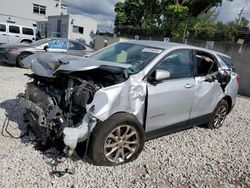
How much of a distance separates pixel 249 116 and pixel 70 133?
5.66 m

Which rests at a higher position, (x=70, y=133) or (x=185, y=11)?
(x=185, y=11)

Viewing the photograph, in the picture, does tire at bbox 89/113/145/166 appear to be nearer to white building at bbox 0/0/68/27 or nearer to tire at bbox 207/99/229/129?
tire at bbox 207/99/229/129

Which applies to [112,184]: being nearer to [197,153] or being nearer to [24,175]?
[24,175]

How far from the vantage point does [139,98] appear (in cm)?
328

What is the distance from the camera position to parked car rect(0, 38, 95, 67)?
930cm

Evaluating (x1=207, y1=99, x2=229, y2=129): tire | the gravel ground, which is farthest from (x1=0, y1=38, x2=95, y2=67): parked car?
(x1=207, y1=99, x2=229, y2=129): tire

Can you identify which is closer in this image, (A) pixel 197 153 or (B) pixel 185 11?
(A) pixel 197 153

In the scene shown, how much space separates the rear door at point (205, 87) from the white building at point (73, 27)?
22.8 meters

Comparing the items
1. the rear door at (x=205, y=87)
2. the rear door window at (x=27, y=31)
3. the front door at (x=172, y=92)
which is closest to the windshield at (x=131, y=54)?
the front door at (x=172, y=92)

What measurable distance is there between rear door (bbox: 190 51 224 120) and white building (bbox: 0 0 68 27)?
3374 centimetres

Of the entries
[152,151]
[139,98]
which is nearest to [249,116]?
[152,151]

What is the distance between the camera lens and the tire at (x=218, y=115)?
16.0 ft

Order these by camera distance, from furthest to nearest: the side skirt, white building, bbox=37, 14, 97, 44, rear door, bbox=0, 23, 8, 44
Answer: white building, bbox=37, 14, 97, 44 < rear door, bbox=0, 23, 8, 44 < the side skirt

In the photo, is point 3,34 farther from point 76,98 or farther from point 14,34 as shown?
point 76,98
